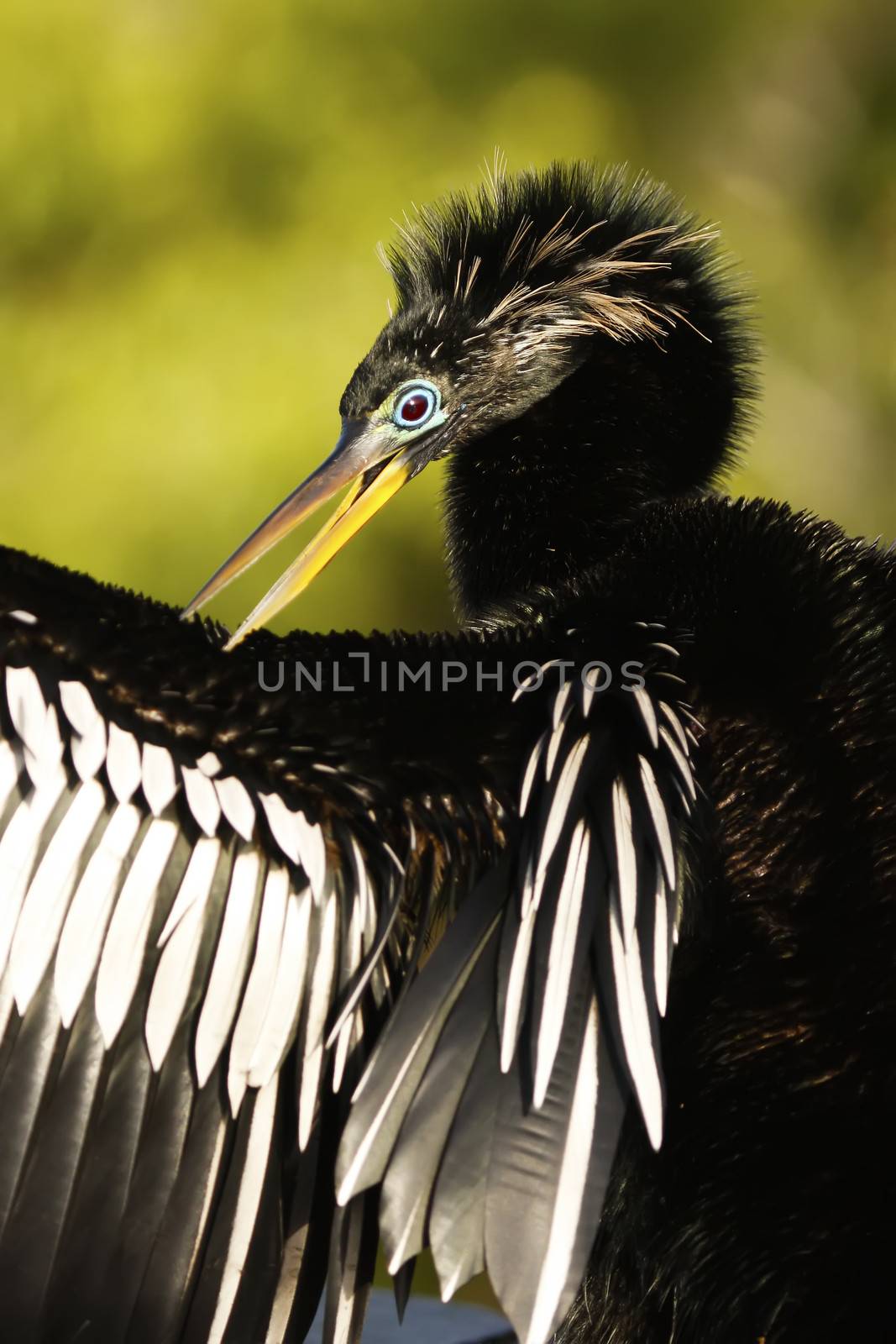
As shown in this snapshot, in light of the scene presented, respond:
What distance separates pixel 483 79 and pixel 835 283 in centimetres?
87

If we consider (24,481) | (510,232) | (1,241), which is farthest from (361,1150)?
(1,241)

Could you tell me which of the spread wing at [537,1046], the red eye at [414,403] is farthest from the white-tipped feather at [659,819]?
the red eye at [414,403]

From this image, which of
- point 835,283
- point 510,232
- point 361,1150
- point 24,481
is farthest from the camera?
point 835,283

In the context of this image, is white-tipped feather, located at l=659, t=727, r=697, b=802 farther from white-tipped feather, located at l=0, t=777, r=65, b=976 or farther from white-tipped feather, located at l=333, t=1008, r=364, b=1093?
white-tipped feather, located at l=0, t=777, r=65, b=976

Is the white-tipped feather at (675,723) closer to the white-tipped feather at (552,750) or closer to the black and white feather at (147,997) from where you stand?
the white-tipped feather at (552,750)

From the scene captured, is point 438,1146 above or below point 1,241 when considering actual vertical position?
below

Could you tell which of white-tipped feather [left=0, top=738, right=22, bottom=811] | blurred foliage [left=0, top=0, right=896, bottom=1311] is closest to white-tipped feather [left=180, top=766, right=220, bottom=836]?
white-tipped feather [left=0, top=738, right=22, bottom=811]

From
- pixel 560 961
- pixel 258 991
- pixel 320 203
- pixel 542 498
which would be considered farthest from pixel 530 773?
pixel 320 203

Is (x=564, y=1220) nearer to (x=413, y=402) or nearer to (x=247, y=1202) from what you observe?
(x=247, y=1202)

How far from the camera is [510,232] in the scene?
1453mm

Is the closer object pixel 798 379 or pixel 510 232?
pixel 510 232

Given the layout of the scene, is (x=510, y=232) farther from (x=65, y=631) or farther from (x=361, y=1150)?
(x=361, y=1150)

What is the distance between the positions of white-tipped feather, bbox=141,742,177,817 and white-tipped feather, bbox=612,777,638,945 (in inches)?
11.5

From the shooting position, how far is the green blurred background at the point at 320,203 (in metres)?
3.10
